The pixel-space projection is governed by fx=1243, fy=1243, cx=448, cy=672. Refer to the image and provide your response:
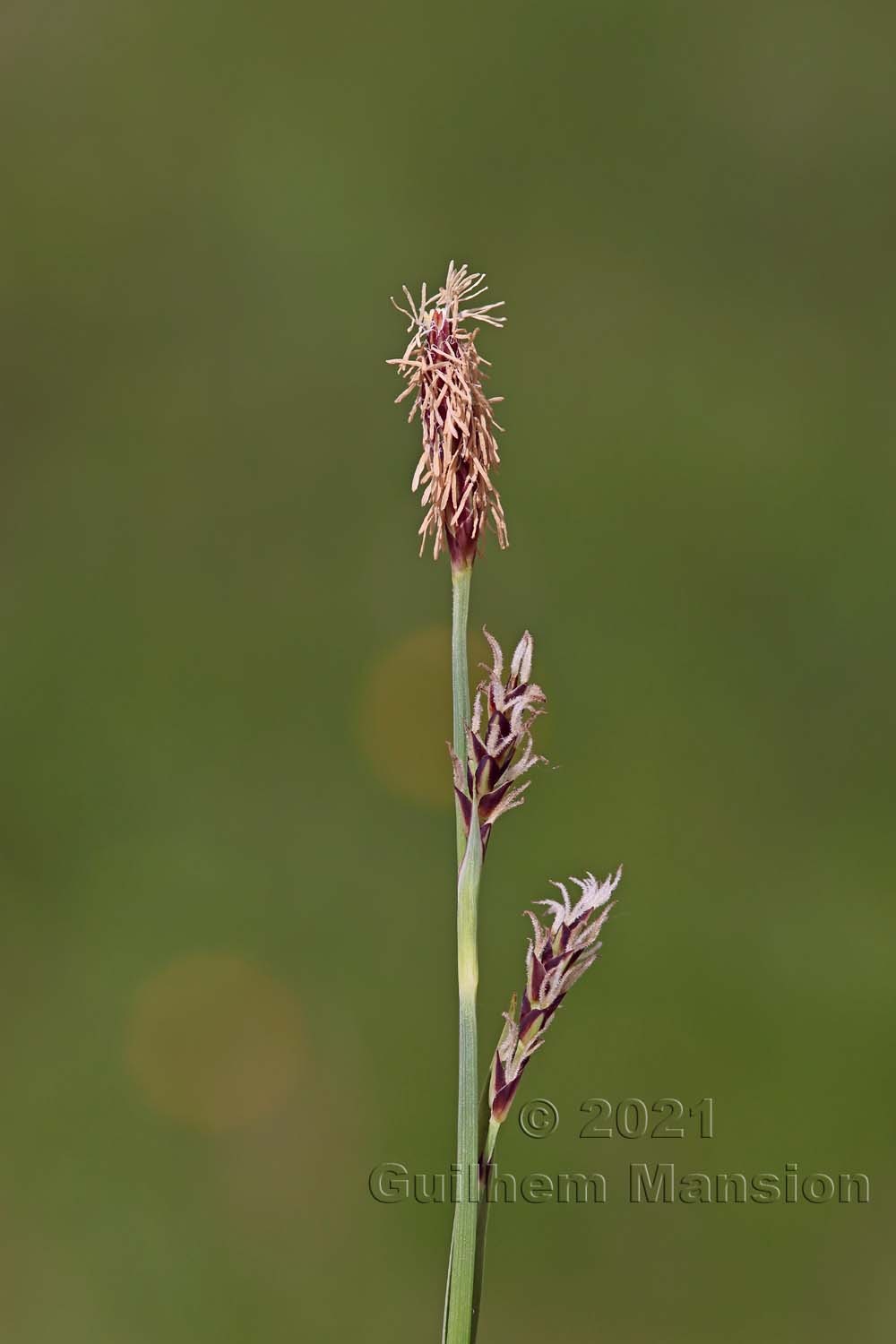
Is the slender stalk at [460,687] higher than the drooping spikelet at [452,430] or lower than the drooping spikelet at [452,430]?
lower

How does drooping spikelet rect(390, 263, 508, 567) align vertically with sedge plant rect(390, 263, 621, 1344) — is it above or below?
above

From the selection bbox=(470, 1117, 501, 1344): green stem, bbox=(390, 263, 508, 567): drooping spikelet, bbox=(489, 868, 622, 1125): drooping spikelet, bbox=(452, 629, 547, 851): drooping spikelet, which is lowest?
A: bbox=(470, 1117, 501, 1344): green stem

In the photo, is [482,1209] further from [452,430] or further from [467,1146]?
[452,430]

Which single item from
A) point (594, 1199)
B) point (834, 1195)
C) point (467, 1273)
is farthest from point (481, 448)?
point (834, 1195)

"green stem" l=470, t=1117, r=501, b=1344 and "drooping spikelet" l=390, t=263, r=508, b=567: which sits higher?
"drooping spikelet" l=390, t=263, r=508, b=567

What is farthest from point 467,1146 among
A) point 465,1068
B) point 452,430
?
point 452,430

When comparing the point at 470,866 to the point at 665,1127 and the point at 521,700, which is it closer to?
Answer: the point at 521,700

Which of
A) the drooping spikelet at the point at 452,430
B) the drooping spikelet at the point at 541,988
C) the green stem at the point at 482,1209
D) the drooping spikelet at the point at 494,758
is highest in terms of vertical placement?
the drooping spikelet at the point at 452,430
